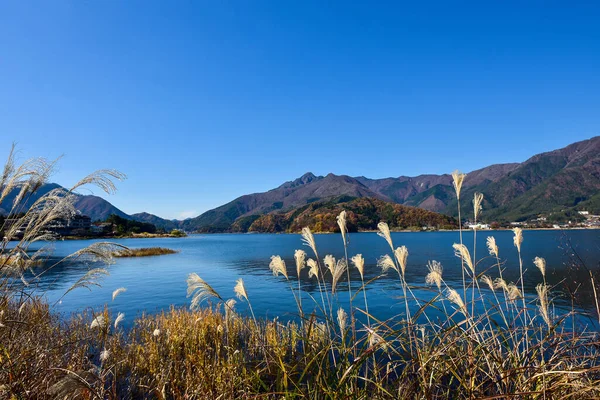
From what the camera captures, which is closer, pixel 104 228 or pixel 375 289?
pixel 375 289

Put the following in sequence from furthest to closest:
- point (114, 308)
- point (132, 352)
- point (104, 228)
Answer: point (104, 228) → point (114, 308) → point (132, 352)

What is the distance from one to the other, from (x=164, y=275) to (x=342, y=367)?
36258 mm

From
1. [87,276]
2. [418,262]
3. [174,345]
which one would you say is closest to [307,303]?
[174,345]

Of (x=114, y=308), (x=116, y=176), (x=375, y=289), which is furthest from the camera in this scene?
(x=375, y=289)

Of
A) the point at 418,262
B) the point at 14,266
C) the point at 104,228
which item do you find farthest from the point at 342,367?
the point at 104,228

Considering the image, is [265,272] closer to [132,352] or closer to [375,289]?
[375,289]

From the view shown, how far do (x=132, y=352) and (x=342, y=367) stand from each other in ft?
24.4

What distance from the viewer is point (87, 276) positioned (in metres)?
5.59

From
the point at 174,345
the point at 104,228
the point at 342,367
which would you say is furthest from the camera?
the point at 104,228

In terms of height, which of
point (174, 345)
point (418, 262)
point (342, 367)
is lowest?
point (418, 262)

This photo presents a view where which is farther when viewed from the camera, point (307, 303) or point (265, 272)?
point (265, 272)

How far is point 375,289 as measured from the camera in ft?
92.0

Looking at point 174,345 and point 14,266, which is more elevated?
point 14,266

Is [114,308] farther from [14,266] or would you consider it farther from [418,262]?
[418,262]
